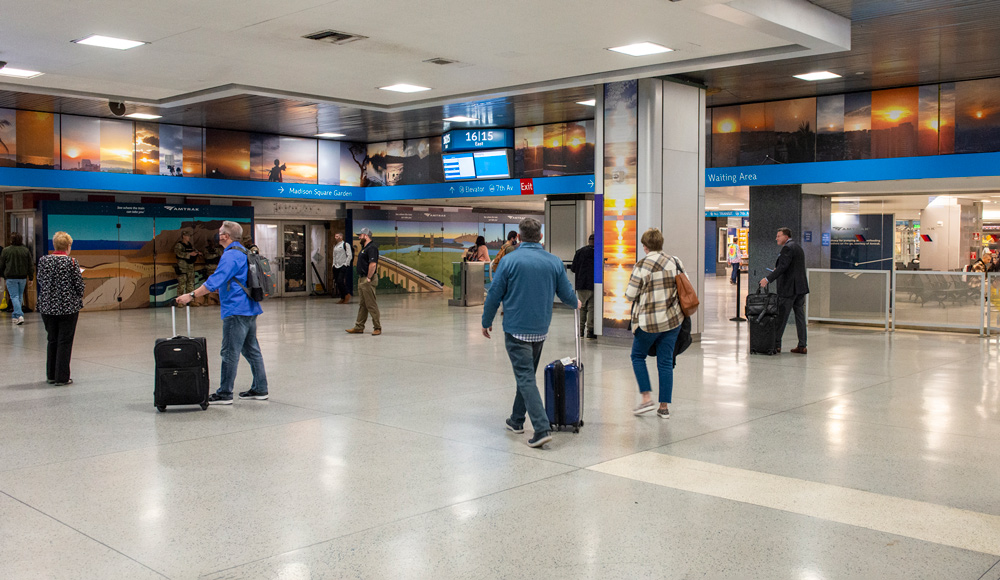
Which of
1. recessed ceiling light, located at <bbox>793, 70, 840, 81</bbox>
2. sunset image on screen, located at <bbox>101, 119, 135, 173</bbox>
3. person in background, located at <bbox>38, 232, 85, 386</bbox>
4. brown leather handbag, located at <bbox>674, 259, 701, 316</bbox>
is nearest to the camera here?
brown leather handbag, located at <bbox>674, 259, 701, 316</bbox>

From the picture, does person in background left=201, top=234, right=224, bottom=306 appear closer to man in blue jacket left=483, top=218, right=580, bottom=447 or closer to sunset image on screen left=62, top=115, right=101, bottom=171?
sunset image on screen left=62, top=115, right=101, bottom=171

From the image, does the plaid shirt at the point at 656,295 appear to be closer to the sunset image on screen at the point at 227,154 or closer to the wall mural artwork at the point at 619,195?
the wall mural artwork at the point at 619,195

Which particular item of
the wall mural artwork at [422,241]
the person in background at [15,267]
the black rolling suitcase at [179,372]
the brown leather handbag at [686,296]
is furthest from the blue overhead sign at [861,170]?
the person in background at [15,267]

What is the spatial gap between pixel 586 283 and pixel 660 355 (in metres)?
6.25

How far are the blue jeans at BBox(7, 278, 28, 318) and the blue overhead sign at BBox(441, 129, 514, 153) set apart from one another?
9.72m

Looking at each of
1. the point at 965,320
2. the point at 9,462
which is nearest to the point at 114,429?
the point at 9,462

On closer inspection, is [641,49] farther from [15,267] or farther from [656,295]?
[15,267]

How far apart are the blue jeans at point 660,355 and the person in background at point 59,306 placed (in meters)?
5.87

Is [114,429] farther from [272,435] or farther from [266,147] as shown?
[266,147]

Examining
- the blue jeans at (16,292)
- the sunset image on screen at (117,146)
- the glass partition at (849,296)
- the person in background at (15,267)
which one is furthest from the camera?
the sunset image on screen at (117,146)

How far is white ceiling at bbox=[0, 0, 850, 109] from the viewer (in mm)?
8398

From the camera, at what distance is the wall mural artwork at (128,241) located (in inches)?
763

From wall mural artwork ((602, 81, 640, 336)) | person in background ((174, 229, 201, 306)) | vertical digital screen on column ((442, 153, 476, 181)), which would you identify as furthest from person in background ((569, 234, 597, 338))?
person in background ((174, 229, 201, 306))

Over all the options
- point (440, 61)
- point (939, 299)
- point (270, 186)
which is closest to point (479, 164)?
point (270, 186)
